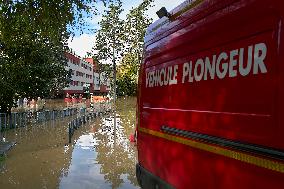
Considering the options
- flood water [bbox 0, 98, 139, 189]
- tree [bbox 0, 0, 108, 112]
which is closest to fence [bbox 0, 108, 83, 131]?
tree [bbox 0, 0, 108, 112]

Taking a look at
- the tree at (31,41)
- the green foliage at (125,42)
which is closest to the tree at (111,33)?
the green foliage at (125,42)

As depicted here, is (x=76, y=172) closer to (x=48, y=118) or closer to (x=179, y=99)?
(x=179, y=99)

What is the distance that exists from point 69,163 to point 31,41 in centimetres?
1322

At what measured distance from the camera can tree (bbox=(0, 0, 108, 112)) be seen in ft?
28.1

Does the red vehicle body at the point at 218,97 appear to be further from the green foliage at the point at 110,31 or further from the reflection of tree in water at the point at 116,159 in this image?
the green foliage at the point at 110,31

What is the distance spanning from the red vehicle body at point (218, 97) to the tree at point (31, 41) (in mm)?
3742

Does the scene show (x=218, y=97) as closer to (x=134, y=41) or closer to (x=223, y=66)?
(x=223, y=66)

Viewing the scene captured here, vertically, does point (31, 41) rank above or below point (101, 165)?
above

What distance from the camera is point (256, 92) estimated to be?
324 cm

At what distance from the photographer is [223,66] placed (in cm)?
379

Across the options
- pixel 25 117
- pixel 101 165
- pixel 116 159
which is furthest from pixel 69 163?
pixel 25 117

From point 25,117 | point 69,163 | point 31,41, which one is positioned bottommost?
point 69,163

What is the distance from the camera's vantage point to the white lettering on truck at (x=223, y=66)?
3256mm

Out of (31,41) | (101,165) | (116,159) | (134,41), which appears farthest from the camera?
(134,41)
